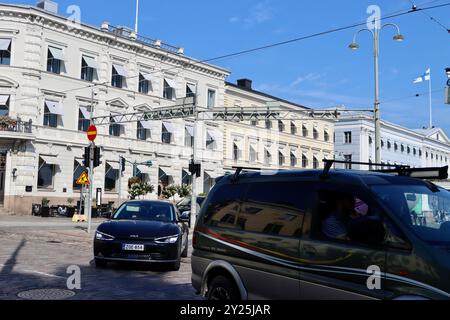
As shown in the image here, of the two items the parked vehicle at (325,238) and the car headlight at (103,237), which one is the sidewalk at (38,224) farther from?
the parked vehicle at (325,238)

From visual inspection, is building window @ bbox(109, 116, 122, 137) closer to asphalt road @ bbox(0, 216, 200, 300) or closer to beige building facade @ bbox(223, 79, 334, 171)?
beige building facade @ bbox(223, 79, 334, 171)

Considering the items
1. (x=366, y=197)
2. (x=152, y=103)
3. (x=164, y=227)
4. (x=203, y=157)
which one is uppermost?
(x=152, y=103)

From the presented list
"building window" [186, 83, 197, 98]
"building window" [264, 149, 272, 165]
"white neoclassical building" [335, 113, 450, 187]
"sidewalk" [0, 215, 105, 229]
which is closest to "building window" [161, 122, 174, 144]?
"building window" [186, 83, 197, 98]

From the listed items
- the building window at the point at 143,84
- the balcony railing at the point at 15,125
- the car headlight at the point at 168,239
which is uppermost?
the building window at the point at 143,84

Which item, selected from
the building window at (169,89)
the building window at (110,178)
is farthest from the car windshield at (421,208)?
the building window at (169,89)

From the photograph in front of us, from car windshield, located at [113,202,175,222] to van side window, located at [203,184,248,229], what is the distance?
216 inches

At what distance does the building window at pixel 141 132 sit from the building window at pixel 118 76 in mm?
3708

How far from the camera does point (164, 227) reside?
36.3 feet

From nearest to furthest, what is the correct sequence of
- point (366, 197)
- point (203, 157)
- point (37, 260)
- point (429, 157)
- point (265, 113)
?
point (366, 197) → point (37, 260) → point (265, 113) → point (203, 157) → point (429, 157)

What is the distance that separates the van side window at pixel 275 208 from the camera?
17.0 feet

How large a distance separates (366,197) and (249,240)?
1.55 metres

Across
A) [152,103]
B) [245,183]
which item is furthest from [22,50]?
[245,183]

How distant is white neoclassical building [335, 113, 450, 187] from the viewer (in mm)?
70875
